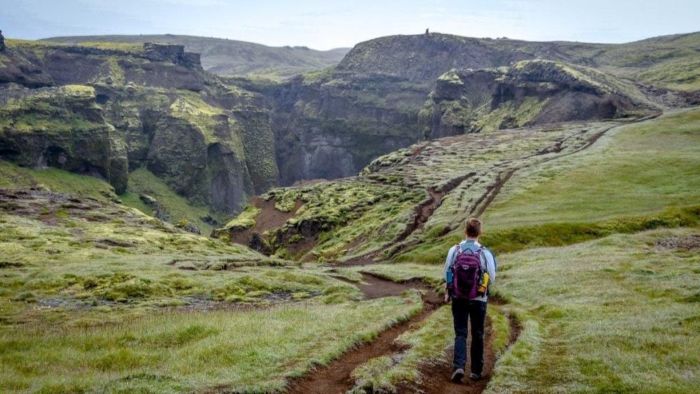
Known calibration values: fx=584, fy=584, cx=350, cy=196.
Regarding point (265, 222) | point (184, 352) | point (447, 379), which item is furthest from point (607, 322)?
point (265, 222)

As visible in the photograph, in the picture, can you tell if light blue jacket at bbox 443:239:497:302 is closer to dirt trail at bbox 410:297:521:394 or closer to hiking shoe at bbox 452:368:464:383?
hiking shoe at bbox 452:368:464:383

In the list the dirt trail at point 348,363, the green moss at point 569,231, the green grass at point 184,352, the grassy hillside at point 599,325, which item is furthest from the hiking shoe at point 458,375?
the green moss at point 569,231

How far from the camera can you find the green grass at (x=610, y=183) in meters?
70.4

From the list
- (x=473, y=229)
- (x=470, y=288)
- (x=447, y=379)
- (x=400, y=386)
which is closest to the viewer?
(x=400, y=386)

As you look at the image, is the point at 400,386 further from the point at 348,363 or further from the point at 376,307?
the point at 376,307

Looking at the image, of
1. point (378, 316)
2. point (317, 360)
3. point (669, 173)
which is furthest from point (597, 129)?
point (317, 360)

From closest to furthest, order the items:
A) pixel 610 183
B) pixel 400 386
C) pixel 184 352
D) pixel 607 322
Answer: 1. pixel 400 386
2. pixel 184 352
3. pixel 607 322
4. pixel 610 183

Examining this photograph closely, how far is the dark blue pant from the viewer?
18734mm

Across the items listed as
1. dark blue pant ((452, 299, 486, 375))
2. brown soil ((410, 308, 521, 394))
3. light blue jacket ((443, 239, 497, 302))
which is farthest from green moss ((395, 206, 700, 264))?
light blue jacket ((443, 239, 497, 302))

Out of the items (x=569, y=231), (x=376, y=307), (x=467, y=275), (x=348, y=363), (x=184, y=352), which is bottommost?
(x=569, y=231)

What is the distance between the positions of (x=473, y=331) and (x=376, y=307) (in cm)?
1573

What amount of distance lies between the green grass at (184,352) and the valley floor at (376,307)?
94 mm

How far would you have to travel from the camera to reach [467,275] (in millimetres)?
18391

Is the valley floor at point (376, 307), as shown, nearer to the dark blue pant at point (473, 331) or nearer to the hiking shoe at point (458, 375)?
the hiking shoe at point (458, 375)
